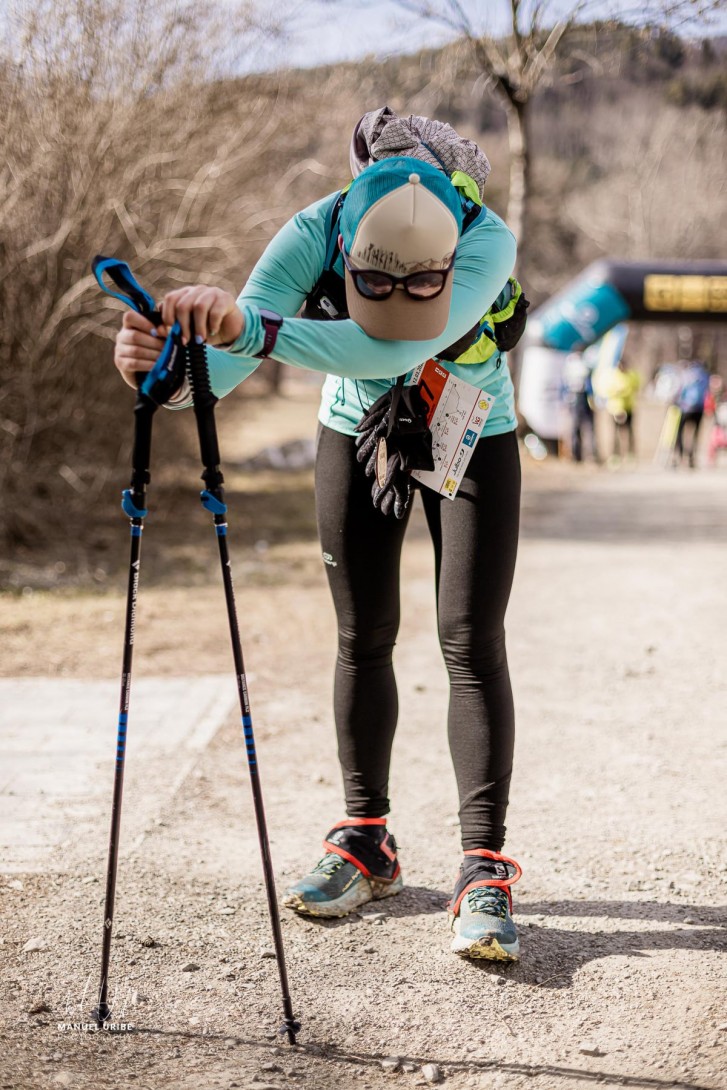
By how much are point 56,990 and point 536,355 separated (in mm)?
16721

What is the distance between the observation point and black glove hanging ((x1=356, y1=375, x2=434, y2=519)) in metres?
2.59

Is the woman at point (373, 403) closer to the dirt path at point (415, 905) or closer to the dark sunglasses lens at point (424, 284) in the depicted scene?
the dark sunglasses lens at point (424, 284)

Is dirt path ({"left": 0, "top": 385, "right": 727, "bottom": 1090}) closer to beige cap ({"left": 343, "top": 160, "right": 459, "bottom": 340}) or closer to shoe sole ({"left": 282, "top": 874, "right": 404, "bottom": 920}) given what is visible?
shoe sole ({"left": 282, "top": 874, "right": 404, "bottom": 920})

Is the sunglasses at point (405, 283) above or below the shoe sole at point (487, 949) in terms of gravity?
above

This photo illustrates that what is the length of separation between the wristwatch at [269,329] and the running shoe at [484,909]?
1.40 metres

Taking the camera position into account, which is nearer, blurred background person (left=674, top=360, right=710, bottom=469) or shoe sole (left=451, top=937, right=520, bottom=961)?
shoe sole (left=451, top=937, right=520, bottom=961)

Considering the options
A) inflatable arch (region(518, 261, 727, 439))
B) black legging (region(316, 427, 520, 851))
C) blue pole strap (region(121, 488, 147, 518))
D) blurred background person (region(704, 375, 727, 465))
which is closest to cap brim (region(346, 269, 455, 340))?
black legging (region(316, 427, 520, 851))

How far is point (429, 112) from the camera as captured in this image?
478 inches

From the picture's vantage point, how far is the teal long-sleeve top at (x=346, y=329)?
2.21 meters

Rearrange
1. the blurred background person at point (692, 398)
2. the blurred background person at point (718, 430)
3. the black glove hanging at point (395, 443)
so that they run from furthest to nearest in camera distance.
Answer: the blurred background person at point (718, 430), the blurred background person at point (692, 398), the black glove hanging at point (395, 443)

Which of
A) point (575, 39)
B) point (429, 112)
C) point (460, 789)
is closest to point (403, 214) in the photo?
point (460, 789)

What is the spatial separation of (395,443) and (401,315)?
1.36 feet

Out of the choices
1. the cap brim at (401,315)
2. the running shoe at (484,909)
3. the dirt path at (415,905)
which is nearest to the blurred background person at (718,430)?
the dirt path at (415,905)

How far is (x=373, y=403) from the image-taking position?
2.67 metres
